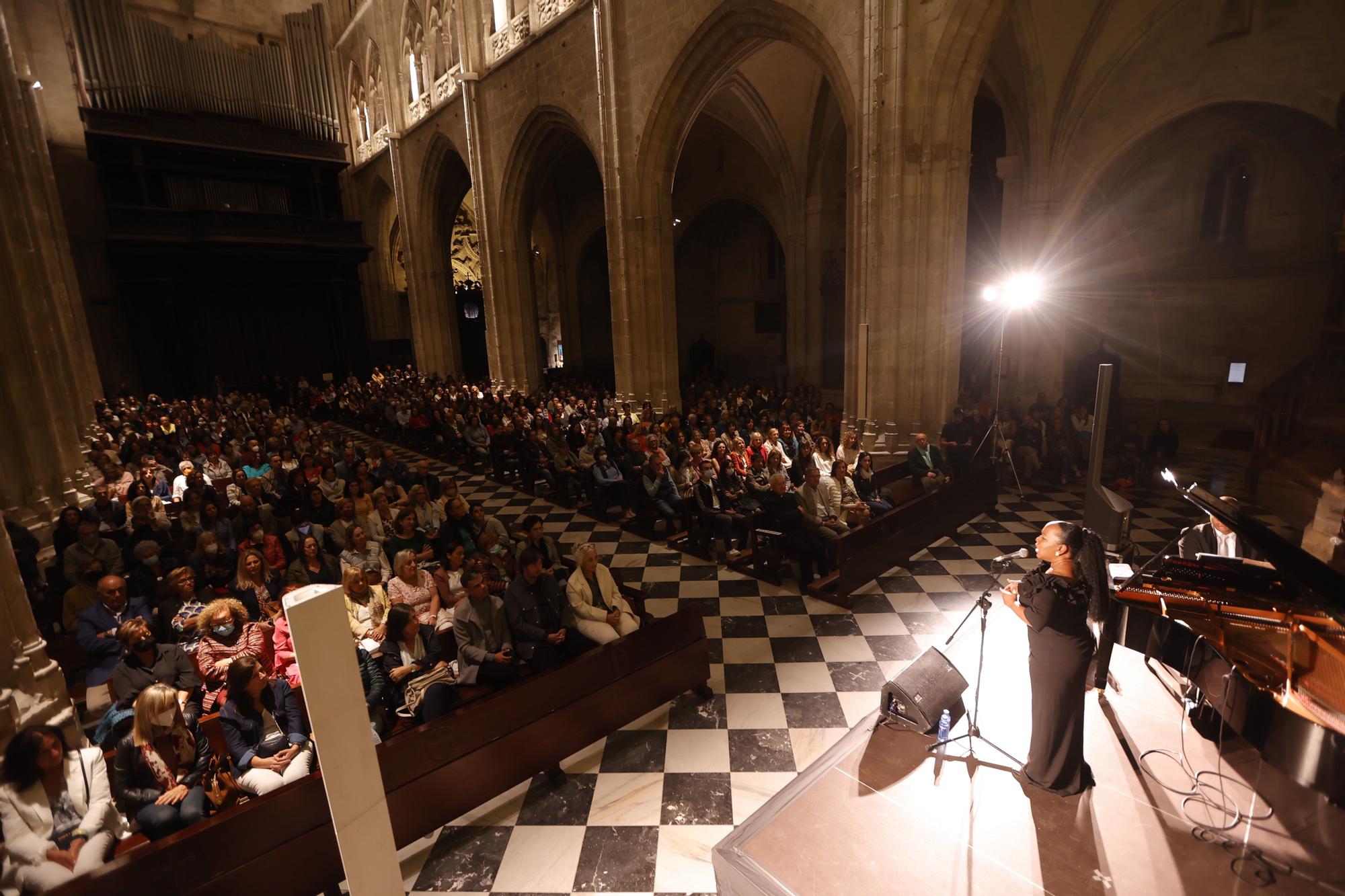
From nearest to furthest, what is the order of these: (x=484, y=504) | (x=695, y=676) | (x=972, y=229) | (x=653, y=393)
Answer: (x=695, y=676)
(x=484, y=504)
(x=653, y=393)
(x=972, y=229)

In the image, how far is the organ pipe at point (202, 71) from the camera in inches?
715

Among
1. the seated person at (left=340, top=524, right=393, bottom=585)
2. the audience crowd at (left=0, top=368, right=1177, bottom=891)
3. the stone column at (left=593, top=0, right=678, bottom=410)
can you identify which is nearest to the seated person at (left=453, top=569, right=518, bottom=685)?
the audience crowd at (left=0, top=368, right=1177, bottom=891)

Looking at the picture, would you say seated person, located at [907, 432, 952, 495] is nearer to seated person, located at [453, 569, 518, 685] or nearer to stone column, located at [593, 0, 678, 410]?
seated person, located at [453, 569, 518, 685]

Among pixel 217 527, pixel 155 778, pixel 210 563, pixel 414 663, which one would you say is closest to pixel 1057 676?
pixel 414 663

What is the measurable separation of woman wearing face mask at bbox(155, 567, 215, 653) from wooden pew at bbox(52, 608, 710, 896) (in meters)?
2.23

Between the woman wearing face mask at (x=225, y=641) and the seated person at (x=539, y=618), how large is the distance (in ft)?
5.46

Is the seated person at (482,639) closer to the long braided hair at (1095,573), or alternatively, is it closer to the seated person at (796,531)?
the seated person at (796,531)

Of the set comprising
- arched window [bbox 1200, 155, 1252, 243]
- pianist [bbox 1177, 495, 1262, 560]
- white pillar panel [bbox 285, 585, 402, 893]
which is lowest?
pianist [bbox 1177, 495, 1262, 560]

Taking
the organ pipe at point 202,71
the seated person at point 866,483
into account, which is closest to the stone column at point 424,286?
the organ pipe at point 202,71

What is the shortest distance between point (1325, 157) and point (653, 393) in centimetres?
1316

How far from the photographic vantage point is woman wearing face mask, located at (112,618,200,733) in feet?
12.5

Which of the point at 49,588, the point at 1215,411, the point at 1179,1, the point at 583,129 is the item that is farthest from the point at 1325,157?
the point at 49,588

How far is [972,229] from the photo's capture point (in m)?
16.5

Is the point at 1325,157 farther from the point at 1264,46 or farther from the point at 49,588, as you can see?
the point at 49,588
